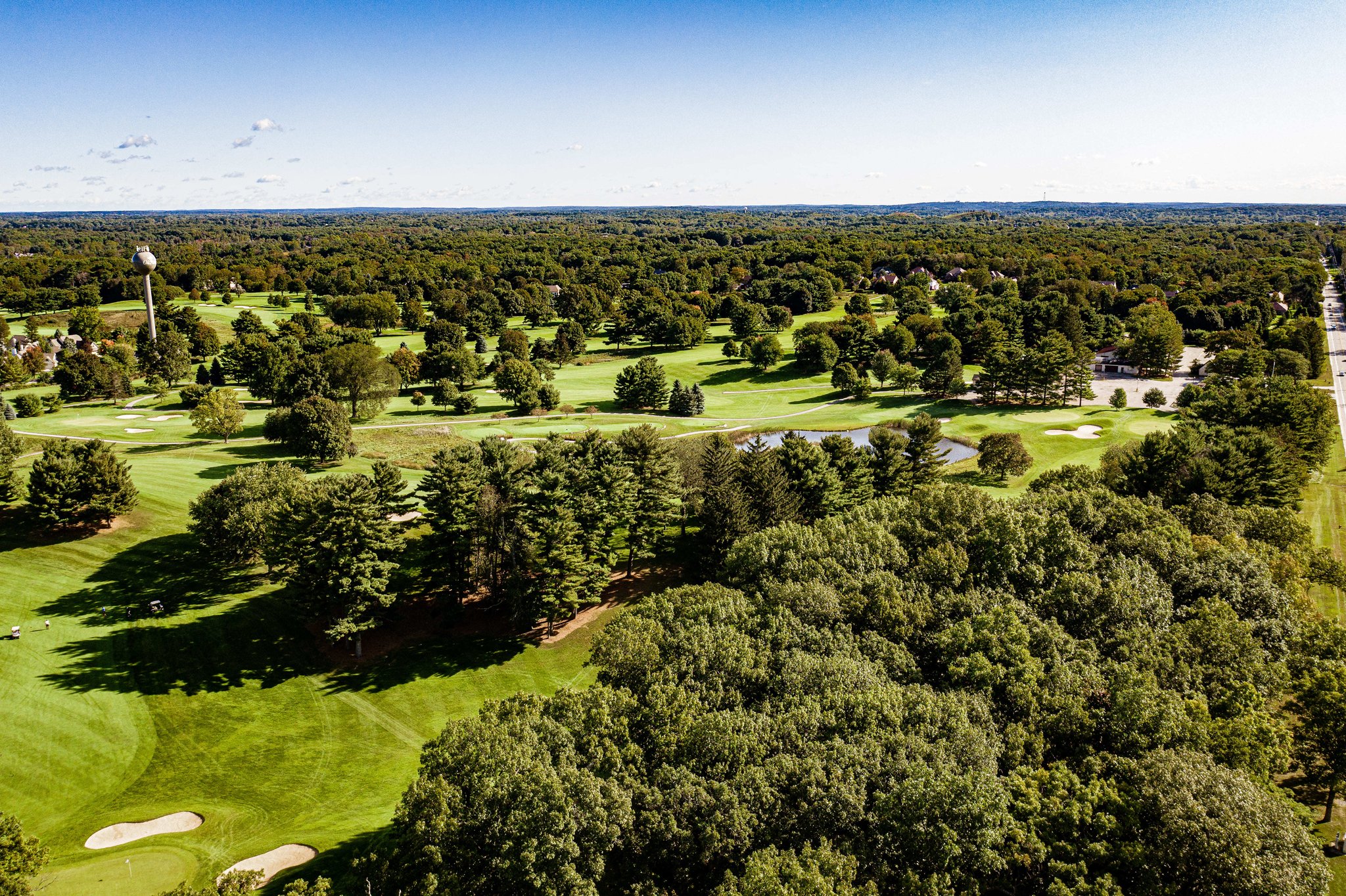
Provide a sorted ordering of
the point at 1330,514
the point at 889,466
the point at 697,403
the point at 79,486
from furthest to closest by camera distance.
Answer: the point at 697,403 < the point at 1330,514 < the point at 889,466 < the point at 79,486

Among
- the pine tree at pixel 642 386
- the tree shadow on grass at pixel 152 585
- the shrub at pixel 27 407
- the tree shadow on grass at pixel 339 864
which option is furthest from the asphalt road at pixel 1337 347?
the shrub at pixel 27 407

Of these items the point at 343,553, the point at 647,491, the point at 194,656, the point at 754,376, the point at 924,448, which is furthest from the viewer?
the point at 754,376

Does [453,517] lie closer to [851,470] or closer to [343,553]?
[343,553]

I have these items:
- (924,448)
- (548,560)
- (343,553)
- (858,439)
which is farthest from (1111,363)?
(343,553)

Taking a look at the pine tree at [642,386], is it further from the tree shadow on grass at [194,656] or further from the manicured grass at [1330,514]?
the manicured grass at [1330,514]

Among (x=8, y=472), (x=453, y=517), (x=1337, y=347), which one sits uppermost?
(x=1337, y=347)

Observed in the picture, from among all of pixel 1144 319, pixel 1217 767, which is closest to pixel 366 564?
pixel 1217 767

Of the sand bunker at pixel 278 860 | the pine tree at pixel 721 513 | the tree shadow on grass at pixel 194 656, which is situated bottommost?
the sand bunker at pixel 278 860
